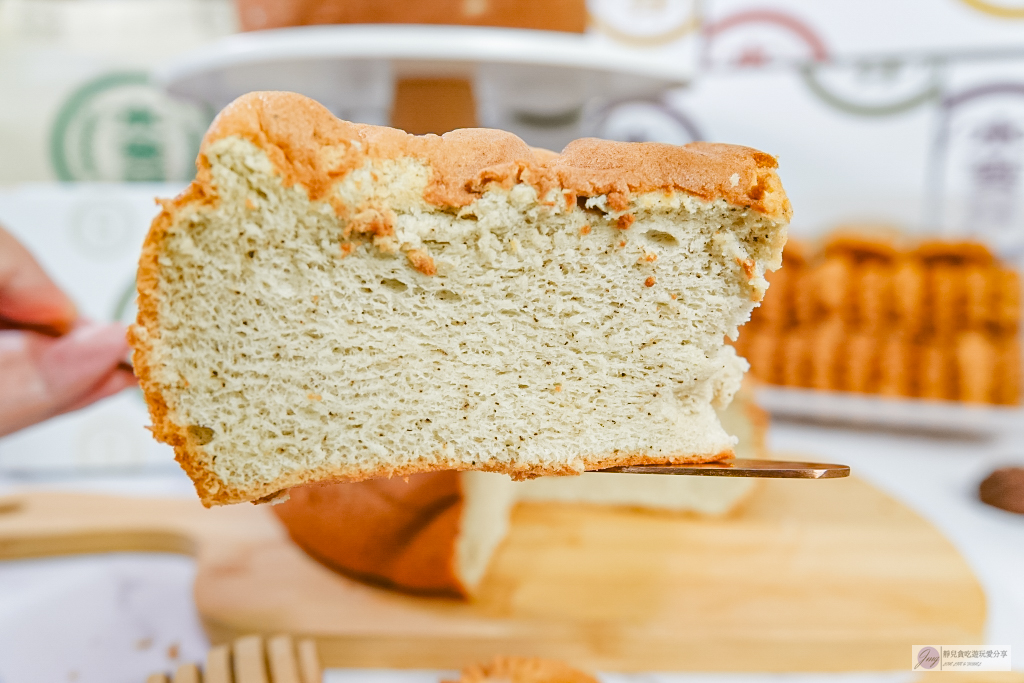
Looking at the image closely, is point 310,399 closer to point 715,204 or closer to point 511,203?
point 511,203

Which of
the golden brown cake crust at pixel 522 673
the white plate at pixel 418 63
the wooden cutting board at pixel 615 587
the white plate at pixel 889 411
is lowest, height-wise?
the white plate at pixel 889 411

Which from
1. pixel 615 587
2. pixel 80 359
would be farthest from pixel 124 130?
pixel 615 587

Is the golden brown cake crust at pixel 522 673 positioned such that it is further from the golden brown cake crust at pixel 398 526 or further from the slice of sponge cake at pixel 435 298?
the slice of sponge cake at pixel 435 298

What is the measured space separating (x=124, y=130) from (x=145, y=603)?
1.36 metres

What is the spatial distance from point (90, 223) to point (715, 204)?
1384mm

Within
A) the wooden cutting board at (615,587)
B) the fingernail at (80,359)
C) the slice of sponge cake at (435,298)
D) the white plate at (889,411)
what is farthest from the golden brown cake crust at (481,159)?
the white plate at (889,411)

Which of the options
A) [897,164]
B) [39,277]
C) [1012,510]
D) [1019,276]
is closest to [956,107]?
[897,164]

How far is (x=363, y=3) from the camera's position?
0.94m

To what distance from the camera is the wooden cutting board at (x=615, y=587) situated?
3.07 ft

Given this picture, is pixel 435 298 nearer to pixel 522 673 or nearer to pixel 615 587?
pixel 522 673

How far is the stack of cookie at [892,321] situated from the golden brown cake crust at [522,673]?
4.63ft

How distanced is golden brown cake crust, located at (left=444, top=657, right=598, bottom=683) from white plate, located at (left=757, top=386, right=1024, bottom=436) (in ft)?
3.78

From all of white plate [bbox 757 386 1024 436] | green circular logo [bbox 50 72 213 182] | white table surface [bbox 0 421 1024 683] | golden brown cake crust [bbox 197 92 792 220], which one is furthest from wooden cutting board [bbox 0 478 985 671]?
green circular logo [bbox 50 72 213 182]

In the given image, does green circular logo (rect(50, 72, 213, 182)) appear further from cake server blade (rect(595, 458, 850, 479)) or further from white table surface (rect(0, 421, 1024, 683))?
cake server blade (rect(595, 458, 850, 479))
